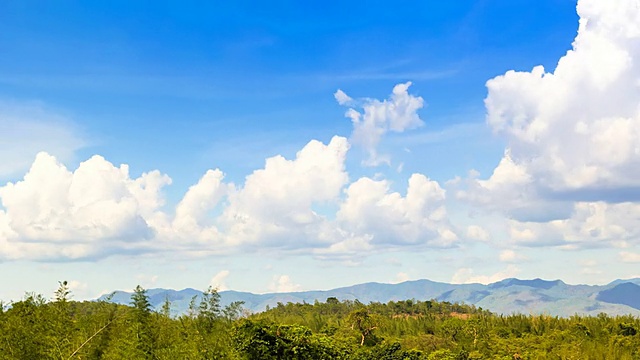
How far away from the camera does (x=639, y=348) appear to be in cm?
7138

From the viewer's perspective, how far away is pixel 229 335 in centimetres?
2925

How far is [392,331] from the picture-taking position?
102m

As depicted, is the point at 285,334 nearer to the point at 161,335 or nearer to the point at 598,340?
the point at 161,335

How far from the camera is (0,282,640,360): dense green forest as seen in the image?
72.6ft

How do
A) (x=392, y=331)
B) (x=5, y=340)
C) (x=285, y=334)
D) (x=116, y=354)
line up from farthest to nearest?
(x=392, y=331) < (x=285, y=334) < (x=116, y=354) < (x=5, y=340)

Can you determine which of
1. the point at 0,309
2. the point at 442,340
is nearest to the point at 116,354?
the point at 0,309

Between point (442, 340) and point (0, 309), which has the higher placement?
point (0, 309)

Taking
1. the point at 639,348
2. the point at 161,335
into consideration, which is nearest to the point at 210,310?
the point at 161,335

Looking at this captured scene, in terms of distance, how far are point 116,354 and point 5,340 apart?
3864mm

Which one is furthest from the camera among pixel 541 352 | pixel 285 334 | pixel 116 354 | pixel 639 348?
pixel 639 348

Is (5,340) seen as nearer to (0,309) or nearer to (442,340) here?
(0,309)

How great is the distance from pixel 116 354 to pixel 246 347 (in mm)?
20025

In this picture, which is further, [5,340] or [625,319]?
[625,319]

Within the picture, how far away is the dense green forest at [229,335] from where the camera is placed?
2212cm
